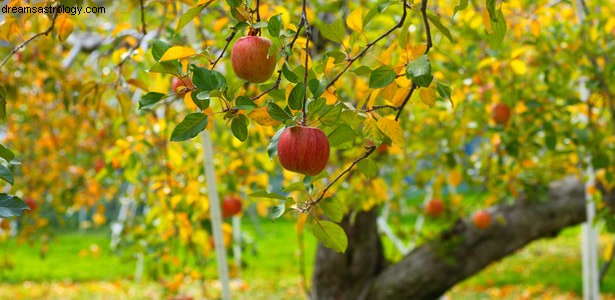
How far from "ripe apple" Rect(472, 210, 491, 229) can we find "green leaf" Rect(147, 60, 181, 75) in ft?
5.56

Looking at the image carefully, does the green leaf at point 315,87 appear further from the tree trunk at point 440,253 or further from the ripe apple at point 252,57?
the tree trunk at point 440,253

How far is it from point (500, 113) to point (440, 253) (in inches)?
24.8

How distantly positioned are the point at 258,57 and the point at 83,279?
17.3 ft

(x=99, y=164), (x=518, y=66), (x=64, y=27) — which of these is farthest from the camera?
(x=99, y=164)

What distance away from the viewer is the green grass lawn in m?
4.35

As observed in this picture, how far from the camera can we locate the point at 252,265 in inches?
227

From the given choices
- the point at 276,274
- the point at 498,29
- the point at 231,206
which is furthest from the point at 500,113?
the point at 276,274

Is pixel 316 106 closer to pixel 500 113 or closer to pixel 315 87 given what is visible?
pixel 315 87

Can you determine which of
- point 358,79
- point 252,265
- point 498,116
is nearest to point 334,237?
point 498,116

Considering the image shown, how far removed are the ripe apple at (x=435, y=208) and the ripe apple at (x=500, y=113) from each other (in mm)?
657

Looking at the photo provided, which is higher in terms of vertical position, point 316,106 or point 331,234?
point 316,106

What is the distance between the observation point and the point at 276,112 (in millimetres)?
633

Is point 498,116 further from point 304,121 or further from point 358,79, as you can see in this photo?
point 304,121

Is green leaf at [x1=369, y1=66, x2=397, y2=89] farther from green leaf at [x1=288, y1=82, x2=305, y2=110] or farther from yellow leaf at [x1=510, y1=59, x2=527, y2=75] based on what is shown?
yellow leaf at [x1=510, y1=59, x2=527, y2=75]
